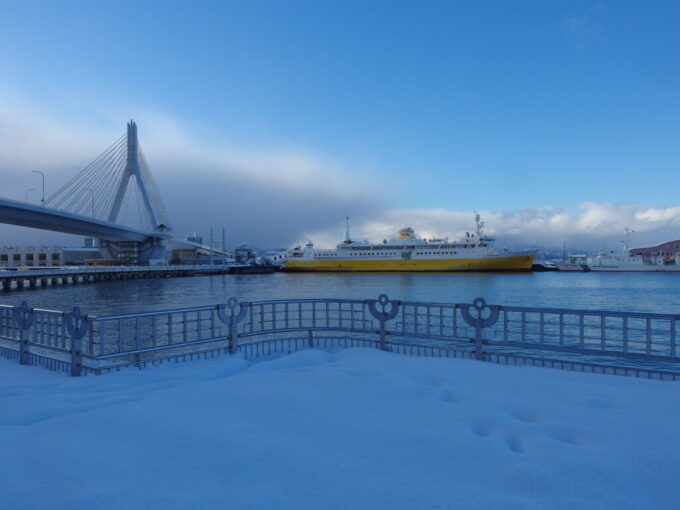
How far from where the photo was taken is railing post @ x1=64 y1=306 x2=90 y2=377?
520 centimetres

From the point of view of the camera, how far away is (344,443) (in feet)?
9.08

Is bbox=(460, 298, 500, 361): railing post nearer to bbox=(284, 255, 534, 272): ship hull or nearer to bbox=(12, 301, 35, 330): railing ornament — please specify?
bbox=(12, 301, 35, 330): railing ornament

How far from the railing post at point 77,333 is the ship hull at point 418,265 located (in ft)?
197

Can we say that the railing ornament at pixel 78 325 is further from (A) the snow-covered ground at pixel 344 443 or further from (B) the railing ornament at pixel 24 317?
(B) the railing ornament at pixel 24 317

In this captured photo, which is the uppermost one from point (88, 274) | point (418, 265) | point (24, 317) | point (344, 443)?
point (418, 265)

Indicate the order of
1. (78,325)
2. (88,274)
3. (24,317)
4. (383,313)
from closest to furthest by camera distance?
(78,325) < (24,317) < (383,313) < (88,274)

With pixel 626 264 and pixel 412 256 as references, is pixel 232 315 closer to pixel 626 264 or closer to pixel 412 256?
pixel 412 256

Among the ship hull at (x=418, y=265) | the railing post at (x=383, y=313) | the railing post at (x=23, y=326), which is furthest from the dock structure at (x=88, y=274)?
the railing post at (x=383, y=313)

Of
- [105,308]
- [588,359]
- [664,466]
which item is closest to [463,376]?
[664,466]

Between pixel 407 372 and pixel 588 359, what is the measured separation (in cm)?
817

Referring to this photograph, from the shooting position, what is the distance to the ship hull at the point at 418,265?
60312 mm

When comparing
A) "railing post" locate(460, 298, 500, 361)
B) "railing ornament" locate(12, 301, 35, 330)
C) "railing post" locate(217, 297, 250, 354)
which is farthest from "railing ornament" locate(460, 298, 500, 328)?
"railing ornament" locate(12, 301, 35, 330)

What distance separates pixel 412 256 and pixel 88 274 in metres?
44.4

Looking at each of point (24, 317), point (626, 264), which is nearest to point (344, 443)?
point (24, 317)
